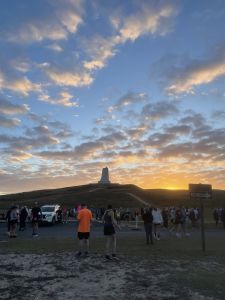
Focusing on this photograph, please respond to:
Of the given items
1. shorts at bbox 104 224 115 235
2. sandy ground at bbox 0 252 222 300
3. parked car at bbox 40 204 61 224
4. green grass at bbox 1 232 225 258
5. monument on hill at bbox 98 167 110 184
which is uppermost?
monument on hill at bbox 98 167 110 184

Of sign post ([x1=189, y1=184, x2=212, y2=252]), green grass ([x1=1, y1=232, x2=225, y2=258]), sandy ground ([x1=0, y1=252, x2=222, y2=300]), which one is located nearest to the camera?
sandy ground ([x1=0, y1=252, x2=222, y2=300])

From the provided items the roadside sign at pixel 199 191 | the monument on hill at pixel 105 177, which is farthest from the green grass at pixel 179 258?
the monument on hill at pixel 105 177

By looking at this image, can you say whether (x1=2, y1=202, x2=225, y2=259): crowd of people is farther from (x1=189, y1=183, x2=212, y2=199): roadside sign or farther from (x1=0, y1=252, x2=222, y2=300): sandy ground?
(x1=189, y1=183, x2=212, y2=199): roadside sign

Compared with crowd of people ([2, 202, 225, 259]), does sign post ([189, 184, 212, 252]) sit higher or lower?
higher

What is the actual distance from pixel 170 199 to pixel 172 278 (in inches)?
3225

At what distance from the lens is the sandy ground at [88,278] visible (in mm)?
11500

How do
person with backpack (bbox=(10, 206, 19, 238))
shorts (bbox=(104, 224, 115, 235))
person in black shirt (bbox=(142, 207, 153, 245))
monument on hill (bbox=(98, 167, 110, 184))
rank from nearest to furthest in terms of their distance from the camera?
shorts (bbox=(104, 224, 115, 235)) → person in black shirt (bbox=(142, 207, 153, 245)) → person with backpack (bbox=(10, 206, 19, 238)) → monument on hill (bbox=(98, 167, 110, 184))

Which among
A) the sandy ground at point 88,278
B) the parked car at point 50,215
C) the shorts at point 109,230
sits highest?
the parked car at point 50,215

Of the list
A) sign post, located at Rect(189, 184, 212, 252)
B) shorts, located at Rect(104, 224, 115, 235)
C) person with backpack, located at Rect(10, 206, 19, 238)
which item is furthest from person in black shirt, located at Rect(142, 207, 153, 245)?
person with backpack, located at Rect(10, 206, 19, 238)

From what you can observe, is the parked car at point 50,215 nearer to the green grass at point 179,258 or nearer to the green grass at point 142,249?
the green grass at point 142,249

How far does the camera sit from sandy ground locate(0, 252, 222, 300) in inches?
453

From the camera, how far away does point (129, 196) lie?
9181 cm

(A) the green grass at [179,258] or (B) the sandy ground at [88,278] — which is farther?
(A) the green grass at [179,258]

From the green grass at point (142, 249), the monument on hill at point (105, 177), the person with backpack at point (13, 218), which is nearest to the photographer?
the green grass at point (142, 249)
